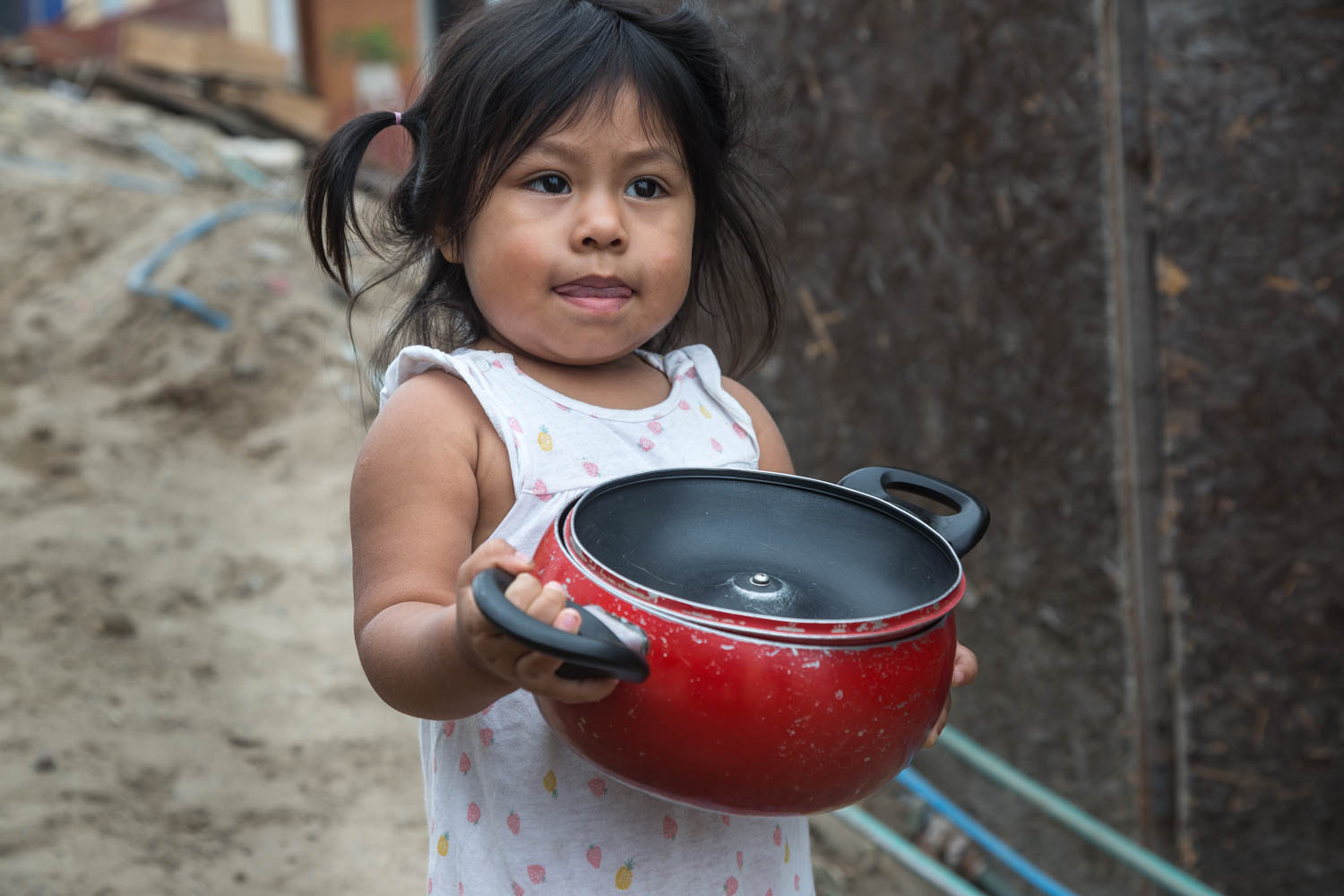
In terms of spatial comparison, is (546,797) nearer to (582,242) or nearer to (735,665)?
(735,665)

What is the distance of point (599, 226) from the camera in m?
1.26

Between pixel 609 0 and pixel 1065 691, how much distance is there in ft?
6.79

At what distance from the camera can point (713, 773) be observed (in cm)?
100

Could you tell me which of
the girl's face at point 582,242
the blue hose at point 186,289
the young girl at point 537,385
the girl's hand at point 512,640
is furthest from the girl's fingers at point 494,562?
the blue hose at point 186,289

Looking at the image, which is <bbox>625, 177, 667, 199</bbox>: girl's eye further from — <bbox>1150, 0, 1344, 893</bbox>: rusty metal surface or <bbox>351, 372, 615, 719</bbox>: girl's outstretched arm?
<bbox>1150, 0, 1344, 893</bbox>: rusty metal surface

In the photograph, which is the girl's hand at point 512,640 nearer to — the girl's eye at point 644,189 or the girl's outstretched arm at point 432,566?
the girl's outstretched arm at point 432,566

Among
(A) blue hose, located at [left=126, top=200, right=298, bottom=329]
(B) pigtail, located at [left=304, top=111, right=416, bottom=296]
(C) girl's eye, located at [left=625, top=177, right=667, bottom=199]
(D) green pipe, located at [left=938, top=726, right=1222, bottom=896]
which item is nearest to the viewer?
(C) girl's eye, located at [left=625, top=177, right=667, bottom=199]

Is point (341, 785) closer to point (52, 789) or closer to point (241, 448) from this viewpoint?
point (52, 789)

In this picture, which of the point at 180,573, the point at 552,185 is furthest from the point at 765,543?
the point at 180,573

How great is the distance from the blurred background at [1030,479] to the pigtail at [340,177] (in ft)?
1.05

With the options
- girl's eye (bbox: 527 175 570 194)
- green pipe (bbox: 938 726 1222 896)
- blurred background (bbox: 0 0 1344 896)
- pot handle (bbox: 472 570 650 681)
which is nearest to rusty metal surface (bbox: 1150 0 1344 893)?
blurred background (bbox: 0 0 1344 896)

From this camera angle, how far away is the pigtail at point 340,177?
1.45 metres

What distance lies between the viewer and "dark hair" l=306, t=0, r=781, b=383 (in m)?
1.31

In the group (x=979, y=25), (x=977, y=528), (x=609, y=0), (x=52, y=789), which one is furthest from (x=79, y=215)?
(x=977, y=528)
